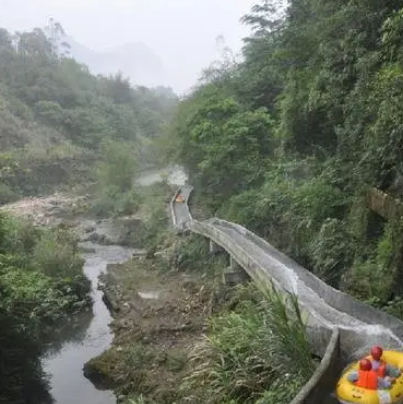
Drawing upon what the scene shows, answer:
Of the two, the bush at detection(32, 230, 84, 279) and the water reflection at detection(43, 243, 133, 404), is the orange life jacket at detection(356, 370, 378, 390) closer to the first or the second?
the water reflection at detection(43, 243, 133, 404)

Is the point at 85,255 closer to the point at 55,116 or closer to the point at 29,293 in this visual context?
the point at 29,293

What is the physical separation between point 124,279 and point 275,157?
6.83m

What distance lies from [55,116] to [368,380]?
177ft

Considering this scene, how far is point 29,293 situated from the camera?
1089 centimetres

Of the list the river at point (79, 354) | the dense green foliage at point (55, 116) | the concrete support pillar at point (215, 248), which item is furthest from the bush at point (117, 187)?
the concrete support pillar at point (215, 248)

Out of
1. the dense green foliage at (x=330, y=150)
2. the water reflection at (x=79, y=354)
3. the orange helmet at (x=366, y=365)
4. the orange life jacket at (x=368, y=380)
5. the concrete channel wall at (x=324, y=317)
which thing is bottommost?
the water reflection at (x=79, y=354)

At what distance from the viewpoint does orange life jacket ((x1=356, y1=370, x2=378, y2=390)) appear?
523 cm

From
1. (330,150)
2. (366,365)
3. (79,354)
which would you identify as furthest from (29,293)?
(330,150)

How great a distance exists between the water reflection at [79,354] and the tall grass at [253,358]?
2.66 m

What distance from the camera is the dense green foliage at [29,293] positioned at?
9688 mm

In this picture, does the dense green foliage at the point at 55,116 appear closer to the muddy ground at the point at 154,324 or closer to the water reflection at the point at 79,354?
the muddy ground at the point at 154,324

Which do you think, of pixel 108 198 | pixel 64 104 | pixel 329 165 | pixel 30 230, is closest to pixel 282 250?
pixel 329 165

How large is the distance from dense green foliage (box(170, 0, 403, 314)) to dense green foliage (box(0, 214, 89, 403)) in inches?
214

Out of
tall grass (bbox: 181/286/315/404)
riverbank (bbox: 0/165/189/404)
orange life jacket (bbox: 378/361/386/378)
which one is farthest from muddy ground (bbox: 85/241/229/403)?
orange life jacket (bbox: 378/361/386/378)
